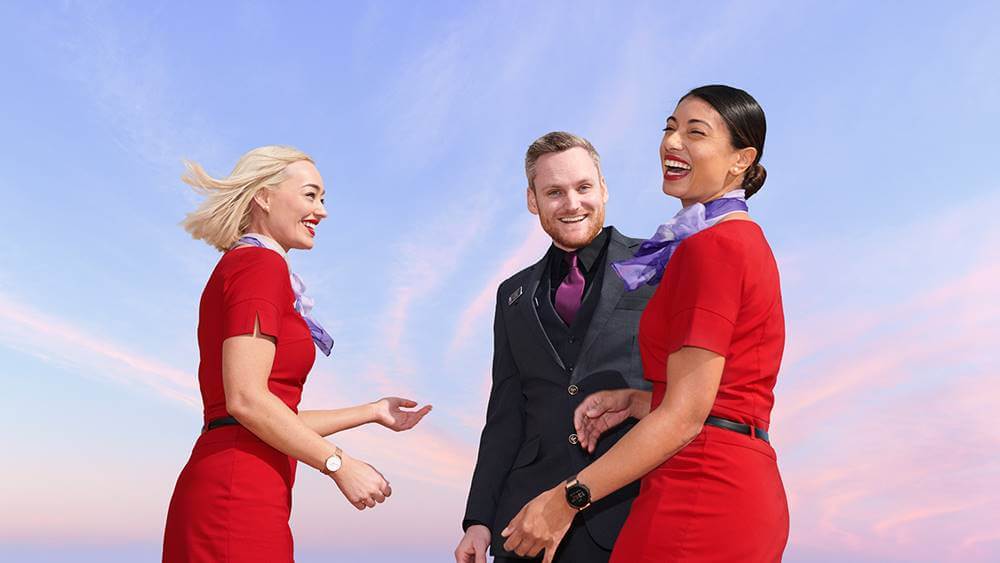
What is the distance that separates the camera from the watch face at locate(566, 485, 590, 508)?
10.9 feet

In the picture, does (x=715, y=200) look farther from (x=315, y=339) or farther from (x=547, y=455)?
(x=315, y=339)

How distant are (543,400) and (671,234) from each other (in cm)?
136

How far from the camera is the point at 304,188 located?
4891 mm

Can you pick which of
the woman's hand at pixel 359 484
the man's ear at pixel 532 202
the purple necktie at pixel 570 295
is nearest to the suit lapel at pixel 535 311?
the purple necktie at pixel 570 295

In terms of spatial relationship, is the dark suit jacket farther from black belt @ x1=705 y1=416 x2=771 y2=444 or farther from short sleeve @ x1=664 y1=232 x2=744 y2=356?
short sleeve @ x1=664 y1=232 x2=744 y2=356

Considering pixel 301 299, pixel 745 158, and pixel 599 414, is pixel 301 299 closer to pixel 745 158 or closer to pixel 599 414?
pixel 599 414

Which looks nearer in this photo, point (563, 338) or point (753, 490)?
point (753, 490)

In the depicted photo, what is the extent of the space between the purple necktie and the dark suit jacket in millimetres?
137

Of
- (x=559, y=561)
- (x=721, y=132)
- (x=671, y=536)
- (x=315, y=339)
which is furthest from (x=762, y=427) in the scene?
(x=315, y=339)

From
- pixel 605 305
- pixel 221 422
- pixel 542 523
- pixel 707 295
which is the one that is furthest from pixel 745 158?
pixel 221 422

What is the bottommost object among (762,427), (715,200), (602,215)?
(762,427)

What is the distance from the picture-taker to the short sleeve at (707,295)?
122 inches

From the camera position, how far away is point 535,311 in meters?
4.82

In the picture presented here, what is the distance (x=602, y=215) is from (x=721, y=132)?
1501 mm
